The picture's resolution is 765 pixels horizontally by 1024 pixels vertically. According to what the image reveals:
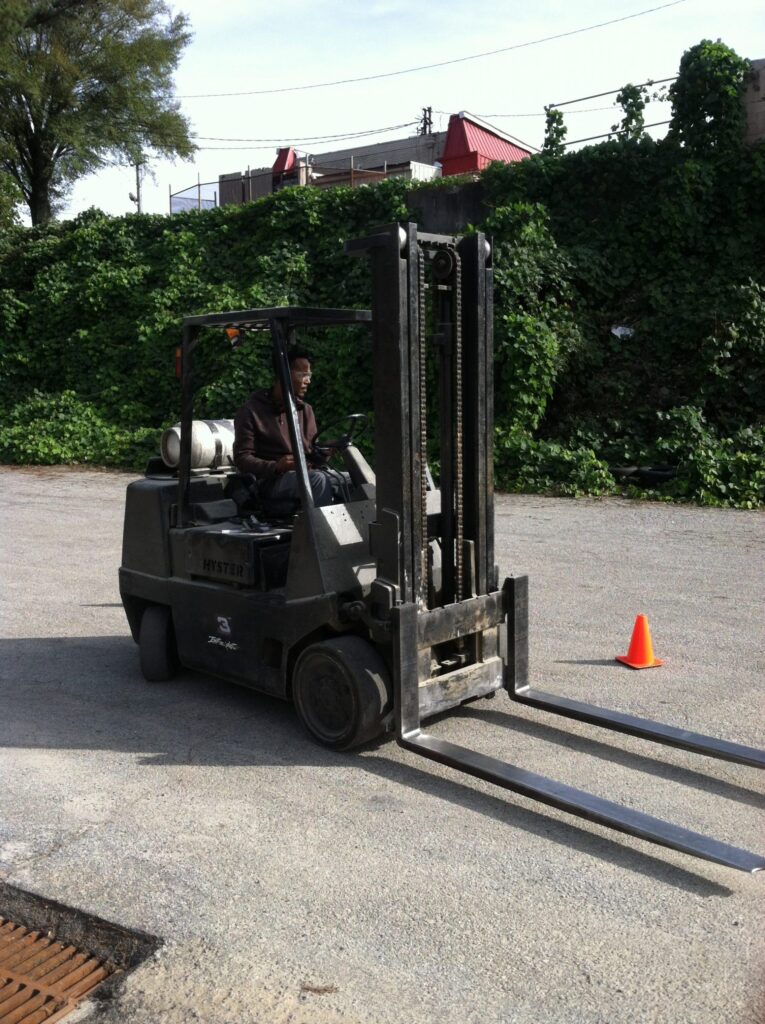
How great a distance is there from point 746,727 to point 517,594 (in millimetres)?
1422

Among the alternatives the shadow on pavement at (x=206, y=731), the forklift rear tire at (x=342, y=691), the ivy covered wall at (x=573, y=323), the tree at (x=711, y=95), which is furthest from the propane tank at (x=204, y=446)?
the tree at (x=711, y=95)

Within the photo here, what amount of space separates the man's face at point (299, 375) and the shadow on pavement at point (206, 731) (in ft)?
6.23

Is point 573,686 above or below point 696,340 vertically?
below

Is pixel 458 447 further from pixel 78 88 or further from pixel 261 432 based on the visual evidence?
pixel 78 88

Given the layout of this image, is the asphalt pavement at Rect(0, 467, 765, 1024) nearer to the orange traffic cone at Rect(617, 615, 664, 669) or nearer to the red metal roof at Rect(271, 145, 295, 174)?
the orange traffic cone at Rect(617, 615, 664, 669)

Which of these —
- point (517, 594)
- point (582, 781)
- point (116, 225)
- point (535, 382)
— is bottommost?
point (582, 781)

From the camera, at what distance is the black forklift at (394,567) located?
4.98 metres

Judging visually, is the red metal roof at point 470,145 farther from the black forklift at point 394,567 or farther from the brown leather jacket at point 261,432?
the black forklift at point 394,567

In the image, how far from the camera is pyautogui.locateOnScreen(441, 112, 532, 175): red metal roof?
30.1 meters

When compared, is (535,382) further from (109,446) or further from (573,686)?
(573,686)

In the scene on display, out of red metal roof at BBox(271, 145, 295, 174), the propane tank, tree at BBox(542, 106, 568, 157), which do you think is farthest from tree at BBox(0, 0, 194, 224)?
the propane tank

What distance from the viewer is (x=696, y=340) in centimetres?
1645

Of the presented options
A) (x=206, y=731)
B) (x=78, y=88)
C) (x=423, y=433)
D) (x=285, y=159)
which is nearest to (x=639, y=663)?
(x=423, y=433)

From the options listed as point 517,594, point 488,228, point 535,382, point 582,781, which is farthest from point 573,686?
point 488,228
